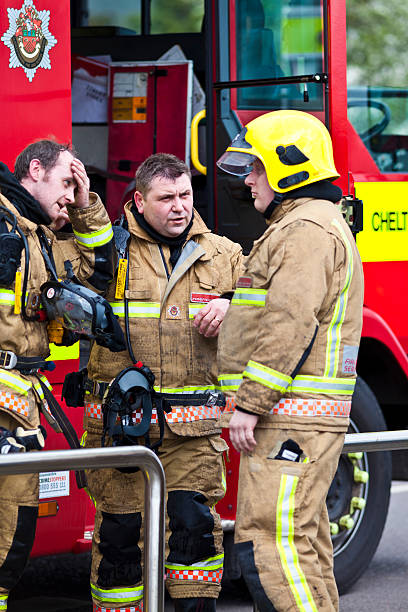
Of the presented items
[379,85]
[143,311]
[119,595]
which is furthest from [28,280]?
[379,85]

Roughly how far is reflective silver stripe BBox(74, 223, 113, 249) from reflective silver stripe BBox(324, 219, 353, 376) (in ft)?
Result: 2.74

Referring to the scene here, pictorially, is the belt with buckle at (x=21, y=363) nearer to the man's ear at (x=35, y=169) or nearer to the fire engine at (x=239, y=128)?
the man's ear at (x=35, y=169)

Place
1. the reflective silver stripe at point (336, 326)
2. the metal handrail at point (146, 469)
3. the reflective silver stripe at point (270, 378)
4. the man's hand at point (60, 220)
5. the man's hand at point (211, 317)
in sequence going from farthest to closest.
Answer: the man's hand at point (211, 317), the man's hand at point (60, 220), the reflective silver stripe at point (336, 326), the reflective silver stripe at point (270, 378), the metal handrail at point (146, 469)

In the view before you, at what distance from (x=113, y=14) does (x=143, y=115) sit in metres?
0.69

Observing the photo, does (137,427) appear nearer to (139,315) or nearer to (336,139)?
(139,315)

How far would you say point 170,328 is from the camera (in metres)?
3.92

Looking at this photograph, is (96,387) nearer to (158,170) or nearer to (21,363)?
(21,363)

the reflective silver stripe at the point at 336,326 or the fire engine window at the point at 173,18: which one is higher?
the fire engine window at the point at 173,18

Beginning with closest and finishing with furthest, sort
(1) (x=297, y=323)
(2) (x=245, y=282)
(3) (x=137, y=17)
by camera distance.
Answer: (1) (x=297, y=323)
(2) (x=245, y=282)
(3) (x=137, y=17)

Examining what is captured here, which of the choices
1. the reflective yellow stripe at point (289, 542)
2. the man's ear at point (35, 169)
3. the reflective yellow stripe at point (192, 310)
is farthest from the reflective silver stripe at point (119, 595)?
the man's ear at point (35, 169)

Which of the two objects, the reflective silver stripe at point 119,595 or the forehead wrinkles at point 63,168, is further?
the reflective silver stripe at point 119,595

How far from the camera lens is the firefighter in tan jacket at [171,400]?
3891 mm

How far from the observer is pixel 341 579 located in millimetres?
5168

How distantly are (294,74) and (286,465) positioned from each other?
6.93 ft
